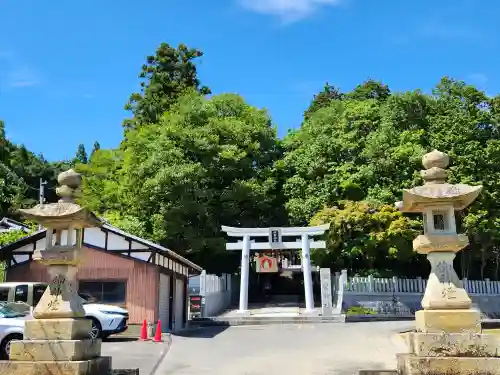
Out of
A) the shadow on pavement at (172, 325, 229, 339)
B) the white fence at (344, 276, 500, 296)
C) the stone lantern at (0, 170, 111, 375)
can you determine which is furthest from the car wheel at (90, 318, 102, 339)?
the white fence at (344, 276, 500, 296)

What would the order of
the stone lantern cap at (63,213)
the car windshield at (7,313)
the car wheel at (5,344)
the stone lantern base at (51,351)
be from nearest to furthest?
1. the stone lantern base at (51,351)
2. the stone lantern cap at (63,213)
3. the car wheel at (5,344)
4. the car windshield at (7,313)

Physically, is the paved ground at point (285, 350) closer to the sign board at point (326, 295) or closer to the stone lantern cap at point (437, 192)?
the sign board at point (326, 295)

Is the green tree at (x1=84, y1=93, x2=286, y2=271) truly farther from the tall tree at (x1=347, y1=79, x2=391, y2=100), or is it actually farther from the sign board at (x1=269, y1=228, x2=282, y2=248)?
the tall tree at (x1=347, y1=79, x2=391, y2=100)

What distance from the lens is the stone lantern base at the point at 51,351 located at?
8953mm

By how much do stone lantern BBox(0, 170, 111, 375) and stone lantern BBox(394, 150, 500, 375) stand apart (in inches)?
219

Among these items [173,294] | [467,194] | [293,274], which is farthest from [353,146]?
[467,194]

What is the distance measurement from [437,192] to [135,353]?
9316mm

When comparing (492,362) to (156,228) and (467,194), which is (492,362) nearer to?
(467,194)

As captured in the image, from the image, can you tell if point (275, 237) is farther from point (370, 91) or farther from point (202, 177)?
point (370, 91)

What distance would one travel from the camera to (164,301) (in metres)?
21.3

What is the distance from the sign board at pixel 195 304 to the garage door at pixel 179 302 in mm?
1632

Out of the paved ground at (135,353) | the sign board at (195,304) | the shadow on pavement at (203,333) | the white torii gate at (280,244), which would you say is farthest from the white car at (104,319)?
the white torii gate at (280,244)

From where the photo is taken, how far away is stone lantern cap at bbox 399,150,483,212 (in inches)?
366

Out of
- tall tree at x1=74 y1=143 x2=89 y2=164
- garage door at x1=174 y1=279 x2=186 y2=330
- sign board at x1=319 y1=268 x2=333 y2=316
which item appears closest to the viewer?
garage door at x1=174 y1=279 x2=186 y2=330
